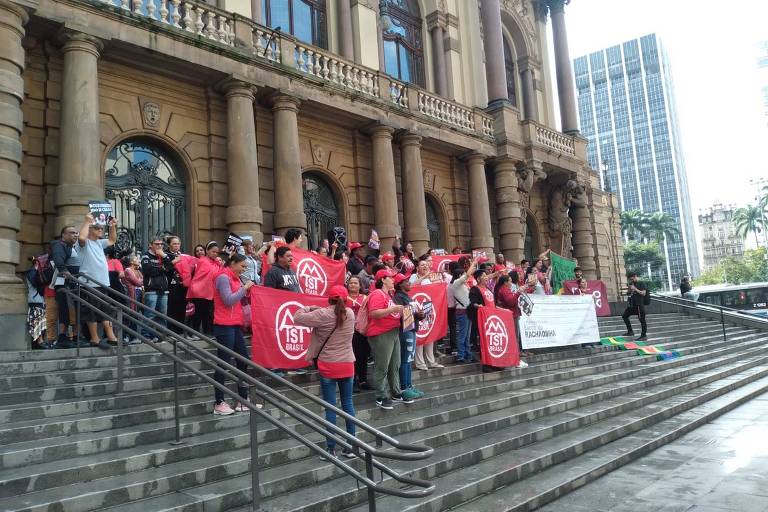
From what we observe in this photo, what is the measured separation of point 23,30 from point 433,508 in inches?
393

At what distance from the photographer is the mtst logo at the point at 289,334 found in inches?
286

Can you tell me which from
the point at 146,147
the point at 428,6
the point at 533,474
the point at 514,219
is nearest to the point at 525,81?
the point at 428,6

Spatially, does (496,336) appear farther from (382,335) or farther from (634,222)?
(634,222)

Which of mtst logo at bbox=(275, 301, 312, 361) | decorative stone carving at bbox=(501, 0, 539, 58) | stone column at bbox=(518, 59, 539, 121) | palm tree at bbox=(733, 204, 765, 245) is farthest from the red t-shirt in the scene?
palm tree at bbox=(733, 204, 765, 245)

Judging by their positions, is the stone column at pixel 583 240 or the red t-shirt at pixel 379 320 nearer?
the red t-shirt at pixel 379 320

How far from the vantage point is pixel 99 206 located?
798 centimetres

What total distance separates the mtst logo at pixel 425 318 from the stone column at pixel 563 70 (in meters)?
16.2

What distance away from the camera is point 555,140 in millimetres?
21344

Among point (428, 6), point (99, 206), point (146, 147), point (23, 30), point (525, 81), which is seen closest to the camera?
point (99, 206)

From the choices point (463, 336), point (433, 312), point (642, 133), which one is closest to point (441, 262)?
point (463, 336)

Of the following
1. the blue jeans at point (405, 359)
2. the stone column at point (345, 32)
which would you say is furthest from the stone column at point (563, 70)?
the blue jeans at point (405, 359)

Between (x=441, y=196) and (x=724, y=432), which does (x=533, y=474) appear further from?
(x=441, y=196)

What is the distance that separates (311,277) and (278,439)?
3.78 meters

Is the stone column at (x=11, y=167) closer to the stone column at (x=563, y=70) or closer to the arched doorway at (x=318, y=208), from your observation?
the arched doorway at (x=318, y=208)
